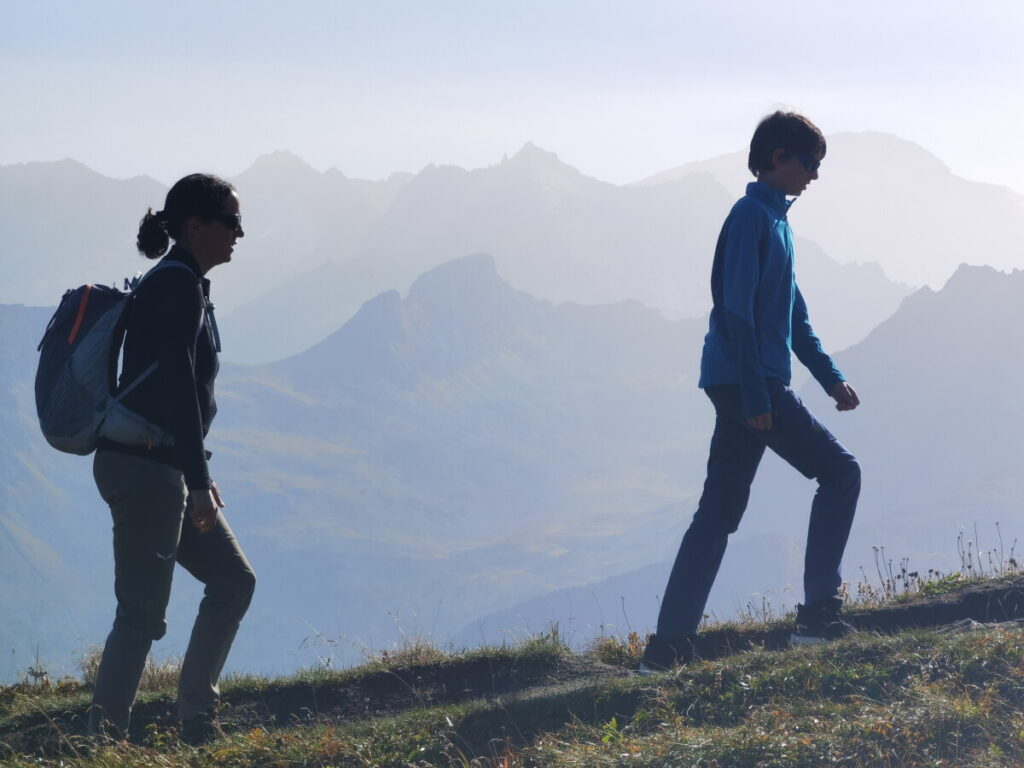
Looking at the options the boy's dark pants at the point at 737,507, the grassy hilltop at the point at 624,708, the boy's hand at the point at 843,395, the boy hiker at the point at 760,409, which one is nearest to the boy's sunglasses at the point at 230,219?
the grassy hilltop at the point at 624,708

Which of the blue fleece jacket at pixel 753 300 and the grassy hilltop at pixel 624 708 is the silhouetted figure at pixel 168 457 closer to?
the grassy hilltop at pixel 624 708

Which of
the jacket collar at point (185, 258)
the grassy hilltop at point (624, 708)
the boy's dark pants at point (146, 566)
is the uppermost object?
the jacket collar at point (185, 258)

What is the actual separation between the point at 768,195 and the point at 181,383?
285cm

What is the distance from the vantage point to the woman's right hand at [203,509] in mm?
4273

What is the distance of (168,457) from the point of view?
434 centimetres

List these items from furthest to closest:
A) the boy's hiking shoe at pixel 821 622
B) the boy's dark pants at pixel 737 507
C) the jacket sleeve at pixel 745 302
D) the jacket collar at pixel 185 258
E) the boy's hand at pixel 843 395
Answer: the boy's hand at pixel 843 395
the boy's hiking shoe at pixel 821 622
the boy's dark pants at pixel 737 507
the jacket sleeve at pixel 745 302
the jacket collar at pixel 185 258

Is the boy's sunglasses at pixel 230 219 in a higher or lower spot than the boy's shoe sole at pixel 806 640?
higher

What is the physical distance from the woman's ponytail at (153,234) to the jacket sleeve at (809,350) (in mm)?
3038

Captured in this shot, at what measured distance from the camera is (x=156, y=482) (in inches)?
170

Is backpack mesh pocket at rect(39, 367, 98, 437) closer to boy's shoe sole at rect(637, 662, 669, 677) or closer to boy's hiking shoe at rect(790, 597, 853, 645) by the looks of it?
boy's shoe sole at rect(637, 662, 669, 677)

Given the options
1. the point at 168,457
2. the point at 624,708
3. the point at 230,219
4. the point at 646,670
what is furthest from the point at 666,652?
the point at 230,219

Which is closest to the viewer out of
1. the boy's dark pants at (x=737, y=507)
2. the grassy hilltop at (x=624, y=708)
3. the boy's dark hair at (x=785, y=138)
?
the grassy hilltop at (x=624, y=708)

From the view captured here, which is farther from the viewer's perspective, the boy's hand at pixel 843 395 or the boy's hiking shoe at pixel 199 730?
the boy's hand at pixel 843 395

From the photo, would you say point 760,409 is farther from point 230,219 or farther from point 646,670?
point 230,219
